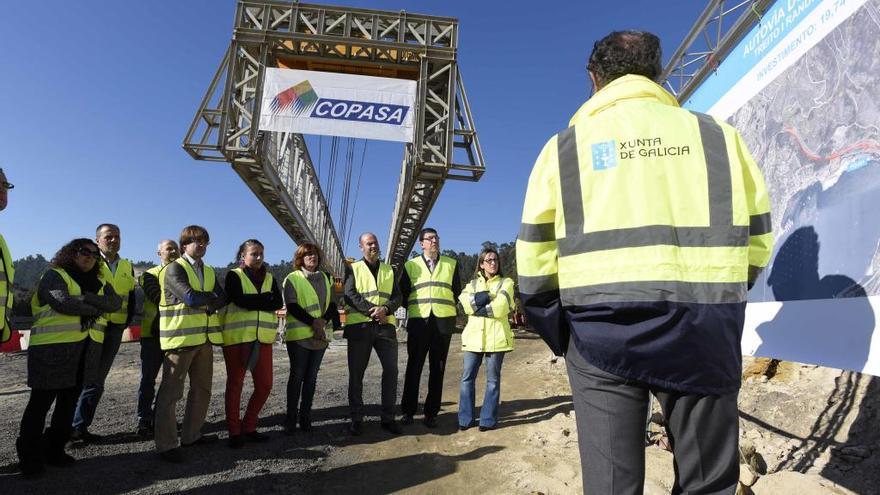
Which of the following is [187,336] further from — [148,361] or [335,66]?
[335,66]

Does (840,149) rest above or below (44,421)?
above

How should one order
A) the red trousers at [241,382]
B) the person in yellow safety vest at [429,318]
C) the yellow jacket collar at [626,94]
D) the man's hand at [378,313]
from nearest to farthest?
the yellow jacket collar at [626,94] < the red trousers at [241,382] < the man's hand at [378,313] < the person in yellow safety vest at [429,318]

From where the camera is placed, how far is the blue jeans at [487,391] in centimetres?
428

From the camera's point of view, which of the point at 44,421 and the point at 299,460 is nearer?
the point at 44,421

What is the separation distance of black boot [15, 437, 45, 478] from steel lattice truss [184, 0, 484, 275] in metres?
5.38

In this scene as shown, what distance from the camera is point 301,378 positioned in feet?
14.0

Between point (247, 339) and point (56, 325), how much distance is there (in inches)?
49.7

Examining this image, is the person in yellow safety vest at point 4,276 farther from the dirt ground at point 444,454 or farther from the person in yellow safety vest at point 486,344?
the person in yellow safety vest at point 486,344

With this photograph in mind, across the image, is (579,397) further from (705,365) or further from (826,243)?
(826,243)

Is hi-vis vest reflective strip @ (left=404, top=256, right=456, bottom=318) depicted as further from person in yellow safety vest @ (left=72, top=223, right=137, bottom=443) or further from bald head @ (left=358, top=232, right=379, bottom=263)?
person in yellow safety vest @ (left=72, top=223, right=137, bottom=443)

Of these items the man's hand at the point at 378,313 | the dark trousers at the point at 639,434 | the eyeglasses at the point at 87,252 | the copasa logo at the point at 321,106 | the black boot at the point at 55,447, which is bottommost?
the black boot at the point at 55,447

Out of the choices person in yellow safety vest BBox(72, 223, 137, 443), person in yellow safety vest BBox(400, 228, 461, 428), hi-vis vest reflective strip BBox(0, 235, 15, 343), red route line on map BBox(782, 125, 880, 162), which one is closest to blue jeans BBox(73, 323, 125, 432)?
person in yellow safety vest BBox(72, 223, 137, 443)

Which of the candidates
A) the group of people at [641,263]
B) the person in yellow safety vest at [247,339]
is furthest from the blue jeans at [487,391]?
the group of people at [641,263]

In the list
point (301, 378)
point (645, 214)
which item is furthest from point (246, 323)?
point (645, 214)
